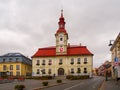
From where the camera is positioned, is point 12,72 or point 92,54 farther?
point 12,72

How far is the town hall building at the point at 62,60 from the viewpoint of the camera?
3531 inches

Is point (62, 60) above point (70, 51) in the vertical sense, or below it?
below

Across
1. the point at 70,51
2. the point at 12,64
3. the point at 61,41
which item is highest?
the point at 61,41

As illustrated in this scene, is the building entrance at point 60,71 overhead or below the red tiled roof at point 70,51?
below

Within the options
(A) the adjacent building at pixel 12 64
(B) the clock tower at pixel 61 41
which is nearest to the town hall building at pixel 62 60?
(B) the clock tower at pixel 61 41

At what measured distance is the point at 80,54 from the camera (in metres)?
90.3

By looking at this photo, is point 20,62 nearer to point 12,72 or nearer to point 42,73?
point 12,72

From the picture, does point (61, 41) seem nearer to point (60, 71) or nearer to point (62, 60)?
point (62, 60)

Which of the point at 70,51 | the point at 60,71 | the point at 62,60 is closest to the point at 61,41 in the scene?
the point at 70,51

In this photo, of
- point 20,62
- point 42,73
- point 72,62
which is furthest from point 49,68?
point 20,62

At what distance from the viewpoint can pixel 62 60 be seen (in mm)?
91812

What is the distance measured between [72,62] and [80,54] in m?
4.07

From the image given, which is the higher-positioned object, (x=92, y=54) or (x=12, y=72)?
(x=92, y=54)

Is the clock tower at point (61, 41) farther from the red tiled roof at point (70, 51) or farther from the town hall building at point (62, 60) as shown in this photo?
the red tiled roof at point (70, 51)
